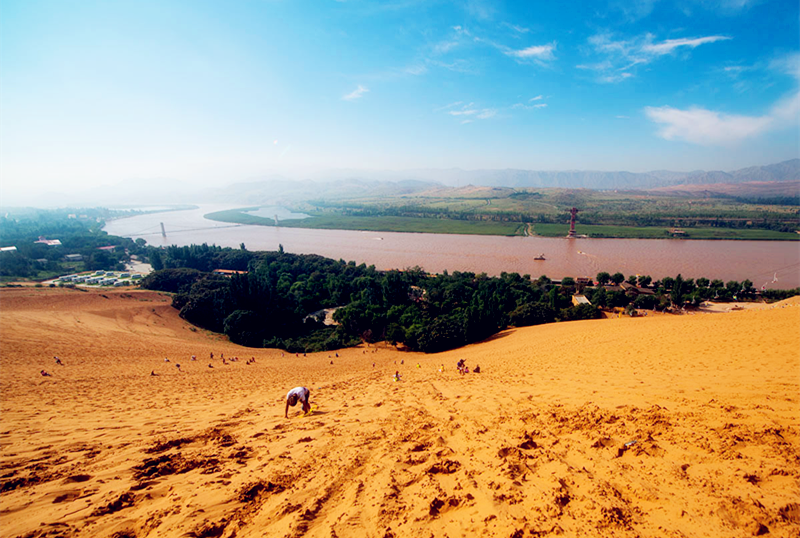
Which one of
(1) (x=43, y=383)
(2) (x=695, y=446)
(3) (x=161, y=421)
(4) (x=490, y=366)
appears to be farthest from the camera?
(4) (x=490, y=366)

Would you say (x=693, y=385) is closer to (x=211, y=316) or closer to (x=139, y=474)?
(x=139, y=474)

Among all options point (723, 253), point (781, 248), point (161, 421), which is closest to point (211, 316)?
point (161, 421)

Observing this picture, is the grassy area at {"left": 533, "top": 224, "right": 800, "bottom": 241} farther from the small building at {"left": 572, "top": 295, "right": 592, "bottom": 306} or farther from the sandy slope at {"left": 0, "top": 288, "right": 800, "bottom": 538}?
the sandy slope at {"left": 0, "top": 288, "right": 800, "bottom": 538}

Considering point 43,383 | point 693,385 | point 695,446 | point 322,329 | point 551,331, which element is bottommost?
point 322,329

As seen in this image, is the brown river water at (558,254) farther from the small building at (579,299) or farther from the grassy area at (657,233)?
the small building at (579,299)

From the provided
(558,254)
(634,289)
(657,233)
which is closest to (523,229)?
(657,233)

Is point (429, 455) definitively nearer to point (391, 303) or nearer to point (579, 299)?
point (391, 303)
